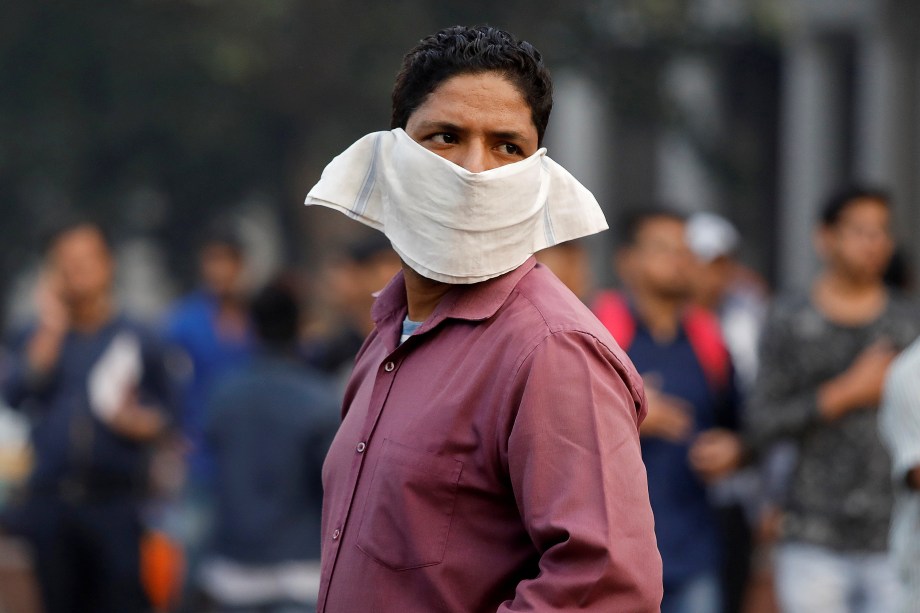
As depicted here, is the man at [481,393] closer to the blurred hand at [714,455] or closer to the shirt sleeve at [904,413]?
the shirt sleeve at [904,413]

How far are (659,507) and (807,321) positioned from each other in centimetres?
94

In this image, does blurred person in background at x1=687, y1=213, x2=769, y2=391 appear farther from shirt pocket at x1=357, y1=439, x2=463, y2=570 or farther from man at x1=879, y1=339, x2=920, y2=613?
shirt pocket at x1=357, y1=439, x2=463, y2=570

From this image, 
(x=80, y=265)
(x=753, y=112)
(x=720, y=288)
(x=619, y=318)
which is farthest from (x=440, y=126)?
(x=753, y=112)

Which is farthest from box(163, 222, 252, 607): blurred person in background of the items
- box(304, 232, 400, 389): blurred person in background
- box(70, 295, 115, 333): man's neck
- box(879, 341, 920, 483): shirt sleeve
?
box(879, 341, 920, 483): shirt sleeve

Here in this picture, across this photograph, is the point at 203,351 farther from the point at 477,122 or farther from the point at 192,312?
the point at 477,122

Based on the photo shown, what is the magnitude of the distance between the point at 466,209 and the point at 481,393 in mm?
309

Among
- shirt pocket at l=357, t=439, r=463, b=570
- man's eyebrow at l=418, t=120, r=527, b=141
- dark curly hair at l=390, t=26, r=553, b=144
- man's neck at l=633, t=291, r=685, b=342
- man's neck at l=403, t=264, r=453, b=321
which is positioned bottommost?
man's neck at l=633, t=291, r=685, b=342

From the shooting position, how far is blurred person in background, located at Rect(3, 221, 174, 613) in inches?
282

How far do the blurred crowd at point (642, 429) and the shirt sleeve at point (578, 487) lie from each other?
3.10m

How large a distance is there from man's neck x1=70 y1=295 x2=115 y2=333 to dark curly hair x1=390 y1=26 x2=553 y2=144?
488cm

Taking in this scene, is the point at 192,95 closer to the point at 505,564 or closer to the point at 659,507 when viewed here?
the point at 659,507

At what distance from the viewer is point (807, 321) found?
6.21 meters

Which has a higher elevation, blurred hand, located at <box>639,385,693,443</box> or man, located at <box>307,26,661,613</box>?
man, located at <box>307,26,661,613</box>

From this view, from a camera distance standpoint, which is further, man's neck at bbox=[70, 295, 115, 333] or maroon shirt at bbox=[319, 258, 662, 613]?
man's neck at bbox=[70, 295, 115, 333]
